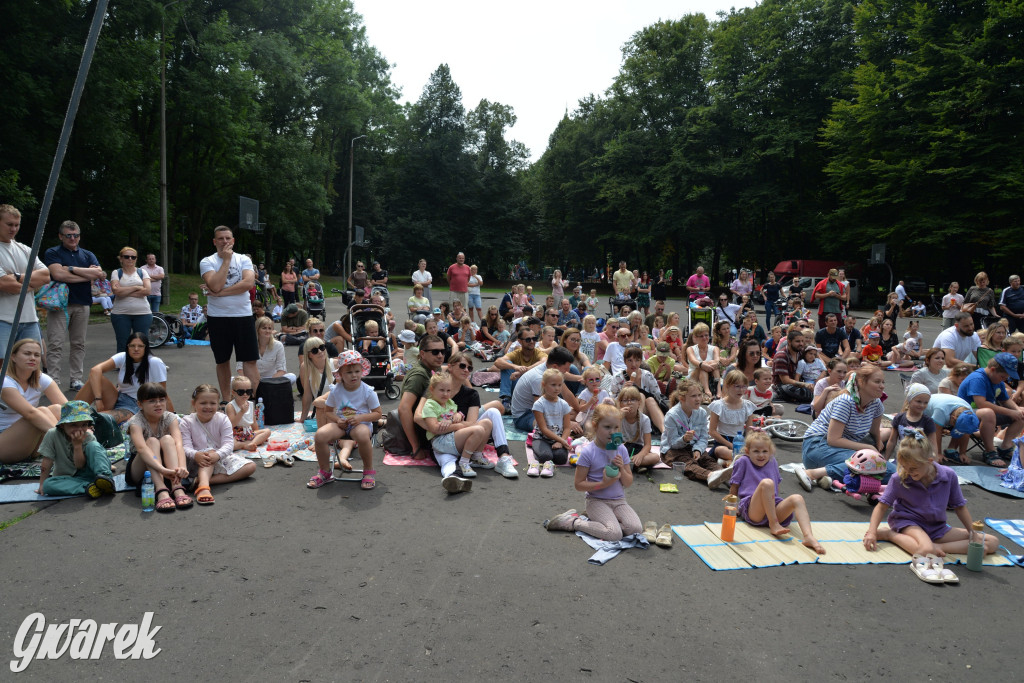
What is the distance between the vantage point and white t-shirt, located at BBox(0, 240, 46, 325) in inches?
255

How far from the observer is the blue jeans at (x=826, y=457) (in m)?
6.52

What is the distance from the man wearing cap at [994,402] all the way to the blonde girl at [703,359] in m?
3.11

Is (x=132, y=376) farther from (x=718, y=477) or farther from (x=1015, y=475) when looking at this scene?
(x=1015, y=475)

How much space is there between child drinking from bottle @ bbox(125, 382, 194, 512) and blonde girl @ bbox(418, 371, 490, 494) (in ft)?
7.22

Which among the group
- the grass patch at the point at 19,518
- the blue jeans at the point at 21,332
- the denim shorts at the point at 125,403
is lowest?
the grass patch at the point at 19,518

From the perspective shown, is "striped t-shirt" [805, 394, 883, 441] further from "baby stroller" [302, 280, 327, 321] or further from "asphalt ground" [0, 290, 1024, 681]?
"baby stroller" [302, 280, 327, 321]

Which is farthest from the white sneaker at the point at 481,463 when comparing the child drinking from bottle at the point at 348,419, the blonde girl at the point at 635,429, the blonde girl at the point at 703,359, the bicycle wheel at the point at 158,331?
the bicycle wheel at the point at 158,331

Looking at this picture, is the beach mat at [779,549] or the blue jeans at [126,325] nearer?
the beach mat at [779,549]

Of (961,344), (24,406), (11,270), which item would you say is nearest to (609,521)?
(24,406)

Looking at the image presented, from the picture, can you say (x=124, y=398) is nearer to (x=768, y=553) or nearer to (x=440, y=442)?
(x=440, y=442)

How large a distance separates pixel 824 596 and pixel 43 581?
15.8ft

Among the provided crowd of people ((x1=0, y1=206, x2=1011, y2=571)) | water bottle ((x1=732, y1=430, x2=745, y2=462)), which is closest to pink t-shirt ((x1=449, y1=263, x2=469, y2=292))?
crowd of people ((x1=0, y1=206, x2=1011, y2=571))

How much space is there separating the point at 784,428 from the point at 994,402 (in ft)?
7.31

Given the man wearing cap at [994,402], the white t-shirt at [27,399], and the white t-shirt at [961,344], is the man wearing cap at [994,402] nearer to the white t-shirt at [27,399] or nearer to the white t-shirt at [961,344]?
the white t-shirt at [961,344]
